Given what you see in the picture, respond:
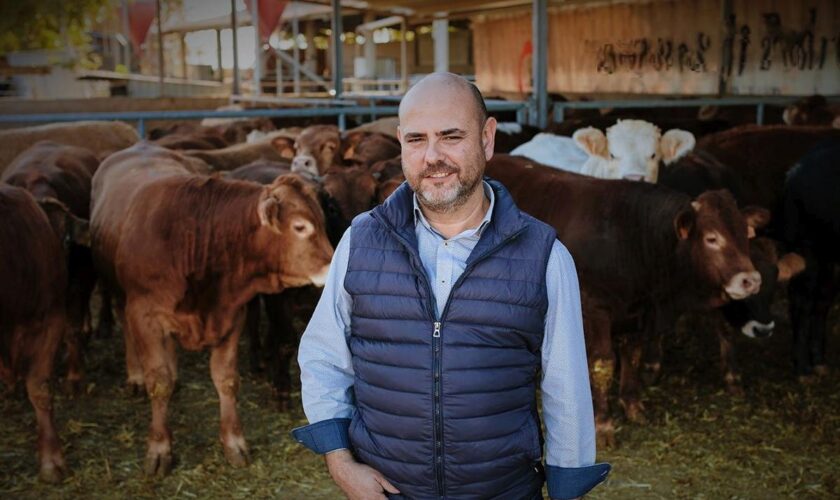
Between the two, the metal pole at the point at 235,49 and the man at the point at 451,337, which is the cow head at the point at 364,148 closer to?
the man at the point at 451,337

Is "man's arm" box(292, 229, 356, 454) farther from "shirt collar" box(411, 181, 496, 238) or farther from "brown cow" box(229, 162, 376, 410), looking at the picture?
"brown cow" box(229, 162, 376, 410)

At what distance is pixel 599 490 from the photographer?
464 centimetres

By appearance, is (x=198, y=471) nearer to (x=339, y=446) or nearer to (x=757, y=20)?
(x=339, y=446)

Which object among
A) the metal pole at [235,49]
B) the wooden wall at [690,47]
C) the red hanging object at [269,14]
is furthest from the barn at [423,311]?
the red hanging object at [269,14]

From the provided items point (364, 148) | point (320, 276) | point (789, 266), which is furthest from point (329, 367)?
point (364, 148)

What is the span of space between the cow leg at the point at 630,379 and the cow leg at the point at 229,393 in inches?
89.8

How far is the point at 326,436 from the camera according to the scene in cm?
245

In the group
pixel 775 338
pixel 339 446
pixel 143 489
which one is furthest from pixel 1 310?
pixel 775 338

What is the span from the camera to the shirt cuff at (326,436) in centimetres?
244

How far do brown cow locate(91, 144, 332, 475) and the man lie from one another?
87.6 inches

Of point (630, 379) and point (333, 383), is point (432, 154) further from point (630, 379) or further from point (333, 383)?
point (630, 379)

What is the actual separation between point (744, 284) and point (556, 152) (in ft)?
9.72

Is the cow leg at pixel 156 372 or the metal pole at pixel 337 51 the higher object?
the metal pole at pixel 337 51

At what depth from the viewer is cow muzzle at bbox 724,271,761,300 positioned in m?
4.98
